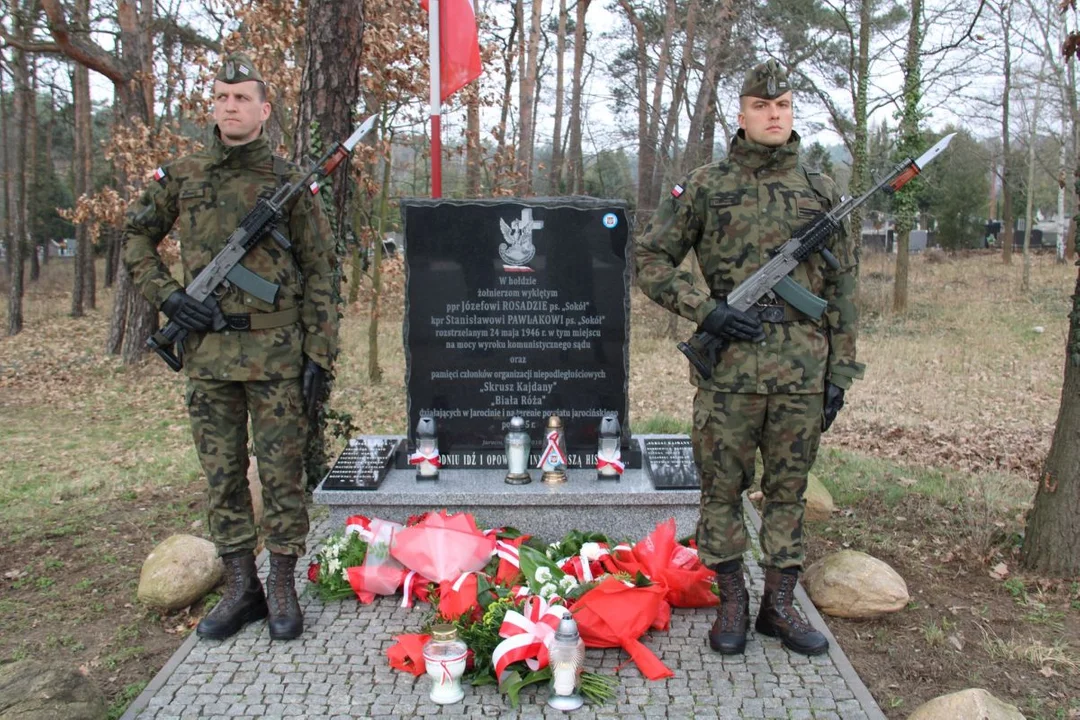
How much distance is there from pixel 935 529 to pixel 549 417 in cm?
240

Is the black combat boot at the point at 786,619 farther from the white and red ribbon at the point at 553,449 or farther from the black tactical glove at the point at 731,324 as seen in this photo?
the white and red ribbon at the point at 553,449

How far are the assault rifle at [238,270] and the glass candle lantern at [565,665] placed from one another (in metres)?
1.85

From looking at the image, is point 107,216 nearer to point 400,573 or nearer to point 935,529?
point 400,573

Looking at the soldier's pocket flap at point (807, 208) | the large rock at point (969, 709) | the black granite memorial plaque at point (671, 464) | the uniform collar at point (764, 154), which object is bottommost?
the large rock at point (969, 709)

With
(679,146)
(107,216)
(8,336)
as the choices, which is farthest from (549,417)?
(679,146)

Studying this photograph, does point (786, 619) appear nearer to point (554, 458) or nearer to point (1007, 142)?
point (554, 458)

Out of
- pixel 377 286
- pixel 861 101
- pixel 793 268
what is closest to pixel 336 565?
pixel 793 268

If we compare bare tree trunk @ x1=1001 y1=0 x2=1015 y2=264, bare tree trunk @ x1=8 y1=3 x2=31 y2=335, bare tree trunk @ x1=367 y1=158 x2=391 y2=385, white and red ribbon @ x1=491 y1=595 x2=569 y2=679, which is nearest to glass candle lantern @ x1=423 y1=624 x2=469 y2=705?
white and red ribbon @ x1=491 y1=595 x2=569 y2=679

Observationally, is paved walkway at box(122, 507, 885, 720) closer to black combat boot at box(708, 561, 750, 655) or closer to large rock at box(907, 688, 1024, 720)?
black combat boot at box(708, 561, 750, 655)

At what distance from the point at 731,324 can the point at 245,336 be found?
203 centimetres

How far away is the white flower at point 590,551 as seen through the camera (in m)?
4.27

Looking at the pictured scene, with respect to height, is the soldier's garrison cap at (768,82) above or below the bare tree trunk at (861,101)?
below

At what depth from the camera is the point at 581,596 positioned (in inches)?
149

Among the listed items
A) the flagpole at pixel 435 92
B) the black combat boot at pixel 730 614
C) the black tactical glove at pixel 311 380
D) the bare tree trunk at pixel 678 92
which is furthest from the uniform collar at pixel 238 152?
the bare tree trunk at pixel 678 92
